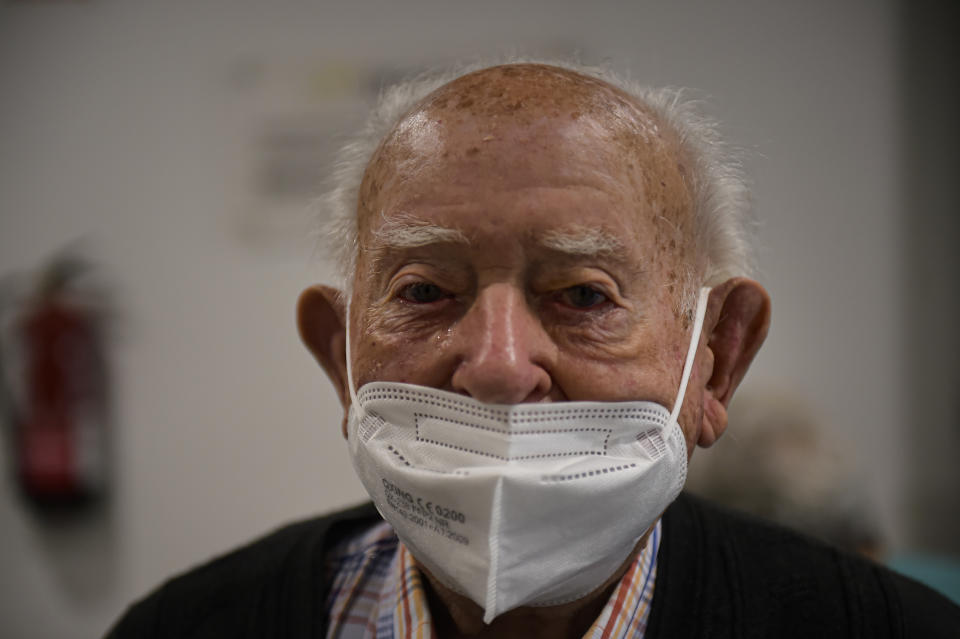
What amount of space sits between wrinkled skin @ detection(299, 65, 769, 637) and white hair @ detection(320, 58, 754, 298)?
2.0 inches

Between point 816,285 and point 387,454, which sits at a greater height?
point 387,454

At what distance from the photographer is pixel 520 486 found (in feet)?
2.88

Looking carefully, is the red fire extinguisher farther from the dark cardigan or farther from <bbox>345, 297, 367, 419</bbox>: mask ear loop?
<bbox>345, 297, 367, 419</bbox>: mask ear loop

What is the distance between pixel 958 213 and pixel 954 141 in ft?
0.88

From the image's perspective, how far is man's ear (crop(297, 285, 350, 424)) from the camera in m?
1.23

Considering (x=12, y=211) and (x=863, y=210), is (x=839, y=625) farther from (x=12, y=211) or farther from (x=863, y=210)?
(x=12, y=211)

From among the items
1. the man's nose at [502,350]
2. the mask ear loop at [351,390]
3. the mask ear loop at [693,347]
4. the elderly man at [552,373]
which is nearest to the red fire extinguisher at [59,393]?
the elderly man at [552,373]

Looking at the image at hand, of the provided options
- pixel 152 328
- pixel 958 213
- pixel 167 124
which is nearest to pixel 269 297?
pixel 152 328

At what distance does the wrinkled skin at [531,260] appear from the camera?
947 millimetres

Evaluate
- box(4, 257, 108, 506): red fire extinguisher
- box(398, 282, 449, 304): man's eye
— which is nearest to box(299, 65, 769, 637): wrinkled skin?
box(398, 282, 449, 304): man's eye

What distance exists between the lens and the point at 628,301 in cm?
100

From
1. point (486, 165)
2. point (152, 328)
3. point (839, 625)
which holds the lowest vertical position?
point (839, 625)

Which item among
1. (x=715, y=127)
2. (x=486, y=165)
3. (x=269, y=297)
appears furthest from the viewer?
(x=269, y=297)

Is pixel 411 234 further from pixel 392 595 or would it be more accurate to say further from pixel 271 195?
pixel 271 195
